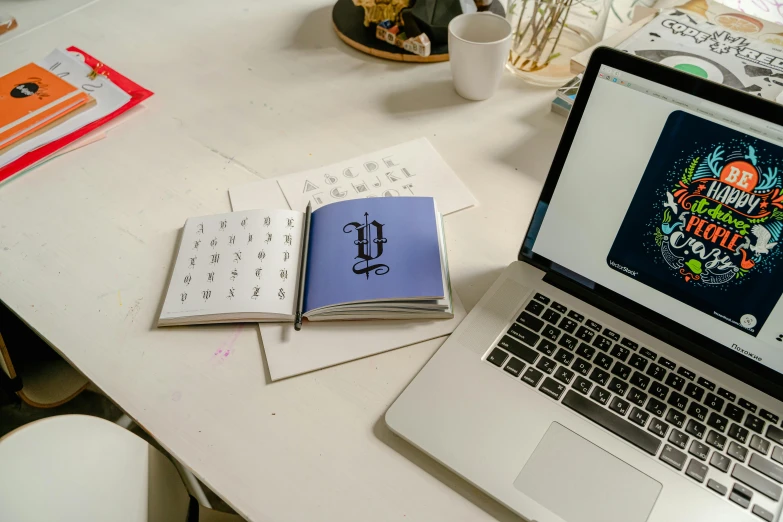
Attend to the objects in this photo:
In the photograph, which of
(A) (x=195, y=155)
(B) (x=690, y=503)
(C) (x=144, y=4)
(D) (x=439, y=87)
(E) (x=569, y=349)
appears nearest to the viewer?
(B) (x=690, y=503)

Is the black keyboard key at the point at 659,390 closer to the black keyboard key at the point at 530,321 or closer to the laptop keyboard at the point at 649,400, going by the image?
the laptop keyboard at the point at 649,400

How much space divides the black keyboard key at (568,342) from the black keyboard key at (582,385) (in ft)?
0.12

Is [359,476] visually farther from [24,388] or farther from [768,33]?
[768,33]

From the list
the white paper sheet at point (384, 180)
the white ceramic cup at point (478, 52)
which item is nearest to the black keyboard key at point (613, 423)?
the white paper sheet at point (384, 180)

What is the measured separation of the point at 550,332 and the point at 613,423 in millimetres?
113

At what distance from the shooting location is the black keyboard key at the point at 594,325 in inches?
24.7

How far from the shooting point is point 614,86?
1.83 ft

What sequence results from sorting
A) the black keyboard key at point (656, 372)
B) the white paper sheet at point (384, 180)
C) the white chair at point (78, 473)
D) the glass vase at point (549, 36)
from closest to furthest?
1. the white chair at point (78, 473)
2. the black keyboard key at point (656, 372)
3. the white paper sheet at point (384, 180)
4. the glass vase at point (549, 36)

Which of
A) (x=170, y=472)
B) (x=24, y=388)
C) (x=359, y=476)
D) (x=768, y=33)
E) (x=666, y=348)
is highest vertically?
(x=768, y=33)

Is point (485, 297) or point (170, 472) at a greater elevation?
point (485, 297)

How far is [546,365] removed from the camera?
60 centimetres

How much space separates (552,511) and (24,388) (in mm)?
873

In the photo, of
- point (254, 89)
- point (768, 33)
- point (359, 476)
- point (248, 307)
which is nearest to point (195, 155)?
point (254, 89)

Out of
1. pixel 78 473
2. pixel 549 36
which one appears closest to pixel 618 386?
pixel 78 473
